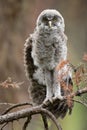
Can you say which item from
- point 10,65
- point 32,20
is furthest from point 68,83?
point 32,20

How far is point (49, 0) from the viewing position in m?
14.0

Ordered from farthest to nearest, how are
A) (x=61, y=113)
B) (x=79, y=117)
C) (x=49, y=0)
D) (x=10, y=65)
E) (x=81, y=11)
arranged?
(x=81, y=11) → (x=49, y=0) → (x=79, y=117) → (x=10, y=65) → (x=61, y=113)

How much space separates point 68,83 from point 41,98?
0.45m

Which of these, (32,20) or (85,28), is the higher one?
(85,28)

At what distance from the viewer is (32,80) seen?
528 centimetres

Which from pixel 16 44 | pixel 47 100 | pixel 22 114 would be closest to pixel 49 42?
→ pixel 47 100

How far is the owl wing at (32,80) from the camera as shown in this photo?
17.1ft

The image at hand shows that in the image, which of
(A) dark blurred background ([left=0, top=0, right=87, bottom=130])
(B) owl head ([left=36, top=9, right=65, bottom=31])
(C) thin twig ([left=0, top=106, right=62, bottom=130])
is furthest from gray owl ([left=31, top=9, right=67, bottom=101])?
(A) dark blurred background ([left=0, top=0, right=87, bottom=130])

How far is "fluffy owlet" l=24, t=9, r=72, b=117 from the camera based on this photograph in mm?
5129

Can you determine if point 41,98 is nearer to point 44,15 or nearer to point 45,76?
point 45,76

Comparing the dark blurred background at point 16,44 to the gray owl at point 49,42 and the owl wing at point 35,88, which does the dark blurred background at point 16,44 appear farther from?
the gray owl at point 49,42

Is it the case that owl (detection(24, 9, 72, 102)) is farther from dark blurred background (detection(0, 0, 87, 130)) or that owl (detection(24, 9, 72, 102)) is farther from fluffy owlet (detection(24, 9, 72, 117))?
dark blurred background (detection(0, 0, 87, 130))

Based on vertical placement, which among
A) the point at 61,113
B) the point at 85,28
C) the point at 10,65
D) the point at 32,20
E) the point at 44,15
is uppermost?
the point at 85,28

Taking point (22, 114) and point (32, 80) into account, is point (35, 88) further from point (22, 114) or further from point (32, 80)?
point (22, 114)
